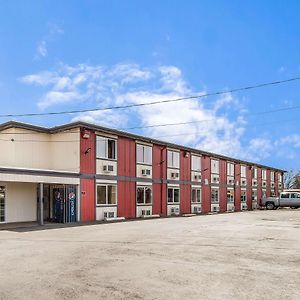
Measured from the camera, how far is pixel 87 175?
26.4m

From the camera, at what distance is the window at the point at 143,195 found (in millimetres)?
31266

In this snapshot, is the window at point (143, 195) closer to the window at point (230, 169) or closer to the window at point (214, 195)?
the window at point (214, 195)

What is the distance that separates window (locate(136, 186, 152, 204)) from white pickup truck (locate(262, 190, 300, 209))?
23.8m

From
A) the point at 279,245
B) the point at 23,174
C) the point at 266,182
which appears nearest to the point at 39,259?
the point at 279,245

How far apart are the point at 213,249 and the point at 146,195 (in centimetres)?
1930

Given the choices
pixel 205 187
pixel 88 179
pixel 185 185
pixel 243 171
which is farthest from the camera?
pixel 243 171

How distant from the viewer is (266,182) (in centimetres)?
5772

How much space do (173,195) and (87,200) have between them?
36.2 feet

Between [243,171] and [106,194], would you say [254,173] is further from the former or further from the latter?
[106,194]

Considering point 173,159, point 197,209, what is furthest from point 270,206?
point 173,159

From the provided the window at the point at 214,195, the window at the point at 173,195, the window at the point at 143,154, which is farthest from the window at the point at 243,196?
the window at the point at 143,154

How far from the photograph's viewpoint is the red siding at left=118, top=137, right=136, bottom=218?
2941cm

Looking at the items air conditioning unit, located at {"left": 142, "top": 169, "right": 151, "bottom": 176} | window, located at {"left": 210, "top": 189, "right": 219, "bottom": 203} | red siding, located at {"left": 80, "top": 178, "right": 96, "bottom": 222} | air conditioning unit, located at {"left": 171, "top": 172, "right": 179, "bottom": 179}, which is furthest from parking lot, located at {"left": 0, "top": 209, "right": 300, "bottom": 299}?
window, located at {"left": 210, "top": 189, "right": 219, "bottom": 203}

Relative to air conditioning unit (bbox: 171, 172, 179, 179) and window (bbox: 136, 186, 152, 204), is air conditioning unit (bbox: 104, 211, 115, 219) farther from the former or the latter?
air conditioning unit (bbox: 171, 172, 179, 179)
